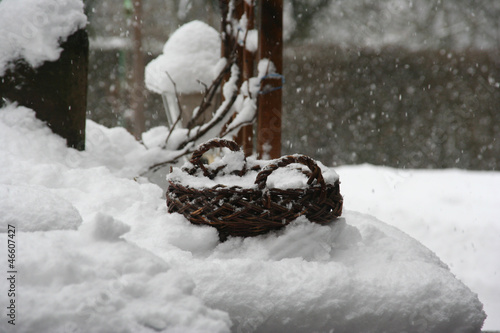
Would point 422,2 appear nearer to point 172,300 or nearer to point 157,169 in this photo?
point 157,169

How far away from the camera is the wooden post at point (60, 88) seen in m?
2.13

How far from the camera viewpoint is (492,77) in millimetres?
6527

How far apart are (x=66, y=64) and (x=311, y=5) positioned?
6.18 m

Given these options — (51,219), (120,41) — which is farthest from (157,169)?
(120,41)

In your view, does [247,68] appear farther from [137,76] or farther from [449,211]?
[137,76]

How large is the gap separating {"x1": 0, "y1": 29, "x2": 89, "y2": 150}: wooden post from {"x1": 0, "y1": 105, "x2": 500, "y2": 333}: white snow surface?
45 cm

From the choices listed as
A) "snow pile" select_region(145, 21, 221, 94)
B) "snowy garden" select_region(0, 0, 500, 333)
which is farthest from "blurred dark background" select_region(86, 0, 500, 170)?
"snowy garden" select_region(0, 0, 500, 333)

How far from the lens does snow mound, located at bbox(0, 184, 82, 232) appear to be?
44.1 inches

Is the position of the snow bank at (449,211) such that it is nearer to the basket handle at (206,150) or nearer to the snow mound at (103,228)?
the basket handle at (206,150)

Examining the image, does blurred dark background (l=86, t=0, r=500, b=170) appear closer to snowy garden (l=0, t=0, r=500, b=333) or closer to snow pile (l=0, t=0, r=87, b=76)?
snow pile (l=0, t=0, r=87, b=76)

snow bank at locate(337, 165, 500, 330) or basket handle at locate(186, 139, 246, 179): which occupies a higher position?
basket handle at locate(186, 139, 246, 179)

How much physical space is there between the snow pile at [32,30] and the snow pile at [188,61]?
102cm

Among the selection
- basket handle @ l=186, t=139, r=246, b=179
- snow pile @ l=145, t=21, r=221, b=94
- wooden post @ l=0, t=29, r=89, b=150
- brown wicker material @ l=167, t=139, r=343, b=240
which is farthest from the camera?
snow pile @ l=145, t=21, r=221, b=94

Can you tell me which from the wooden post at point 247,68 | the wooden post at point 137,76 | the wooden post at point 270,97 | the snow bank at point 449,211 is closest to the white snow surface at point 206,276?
the wooden post at point 270,97
